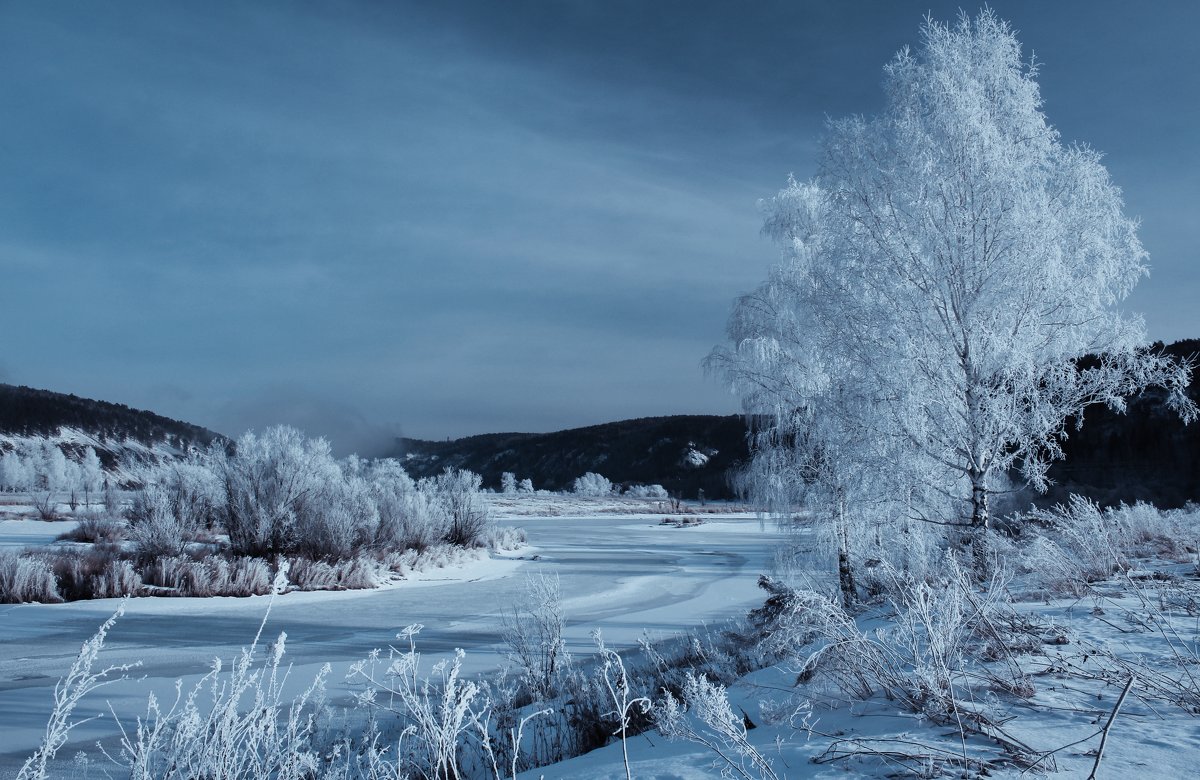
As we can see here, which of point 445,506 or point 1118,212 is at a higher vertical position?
point 1118,212

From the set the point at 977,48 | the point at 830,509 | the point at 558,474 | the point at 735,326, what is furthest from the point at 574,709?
the point at 558,474

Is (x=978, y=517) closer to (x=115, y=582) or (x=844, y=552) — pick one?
(x=844, y=552)

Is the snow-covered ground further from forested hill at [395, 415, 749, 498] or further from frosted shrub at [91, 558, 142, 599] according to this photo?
forested hill at [395, 415, 749, 498]

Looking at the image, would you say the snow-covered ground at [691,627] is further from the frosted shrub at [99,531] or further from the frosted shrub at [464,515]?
the frosted shrub at [464,515]

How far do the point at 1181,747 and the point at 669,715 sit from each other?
2.03m

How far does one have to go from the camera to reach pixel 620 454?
390 ft

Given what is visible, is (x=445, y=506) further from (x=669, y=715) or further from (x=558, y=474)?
(x=558, y=474)

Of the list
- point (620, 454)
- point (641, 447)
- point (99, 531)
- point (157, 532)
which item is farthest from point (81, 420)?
point (157, 532)

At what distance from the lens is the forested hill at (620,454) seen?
104506 mm

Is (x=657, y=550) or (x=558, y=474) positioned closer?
(x=657, y=550)

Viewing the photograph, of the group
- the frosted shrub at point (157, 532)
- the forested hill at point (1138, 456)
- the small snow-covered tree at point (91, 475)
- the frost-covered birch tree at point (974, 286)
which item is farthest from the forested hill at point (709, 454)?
the small snow-covered tree at point (91, 475)

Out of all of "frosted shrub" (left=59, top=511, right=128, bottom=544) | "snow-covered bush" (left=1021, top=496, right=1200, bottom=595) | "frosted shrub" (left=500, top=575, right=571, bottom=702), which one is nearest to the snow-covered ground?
"snow-covered bush" (left=1021, top=496, right=1200, bottom=595)

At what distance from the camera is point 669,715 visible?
3.30m

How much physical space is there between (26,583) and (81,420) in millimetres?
110616
